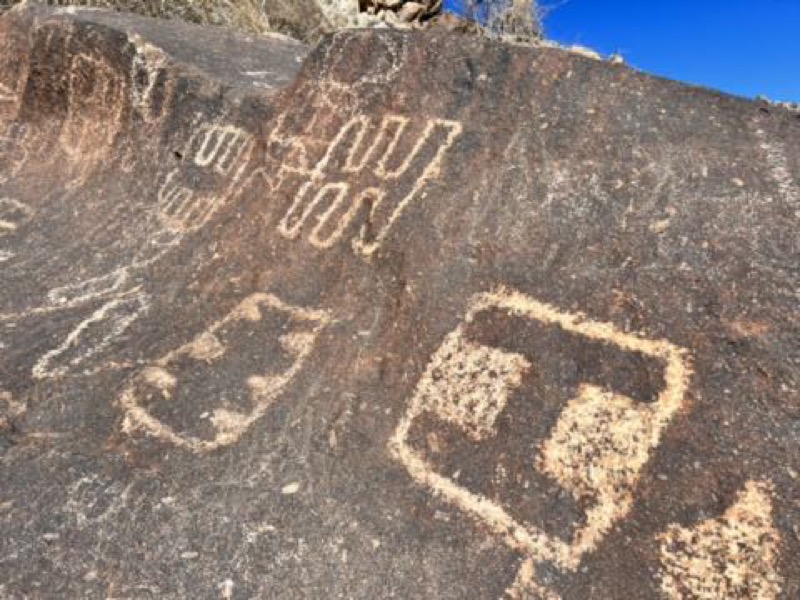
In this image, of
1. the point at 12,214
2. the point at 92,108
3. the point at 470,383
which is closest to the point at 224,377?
the point at 470,383

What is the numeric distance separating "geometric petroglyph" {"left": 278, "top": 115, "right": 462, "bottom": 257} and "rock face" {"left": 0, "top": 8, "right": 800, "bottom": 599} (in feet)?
0.04

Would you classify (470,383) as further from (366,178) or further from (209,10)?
(209,10)

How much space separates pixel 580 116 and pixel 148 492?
6.52 ft

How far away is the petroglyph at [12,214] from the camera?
4.16 metres

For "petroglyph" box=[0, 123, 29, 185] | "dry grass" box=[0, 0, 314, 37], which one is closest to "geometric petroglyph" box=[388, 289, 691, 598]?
"petroglyph" box=[0, 123, 29, 185]

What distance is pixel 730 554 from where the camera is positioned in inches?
68.2

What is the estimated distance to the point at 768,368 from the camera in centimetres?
195

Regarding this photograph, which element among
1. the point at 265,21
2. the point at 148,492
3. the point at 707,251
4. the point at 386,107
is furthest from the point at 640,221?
the point at 265,21

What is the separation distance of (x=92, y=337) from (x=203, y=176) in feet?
3.95

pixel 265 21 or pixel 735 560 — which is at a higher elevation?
pixel 265 21

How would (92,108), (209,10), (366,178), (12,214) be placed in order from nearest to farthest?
(366,178), (12,214), (92,108), (209,10)

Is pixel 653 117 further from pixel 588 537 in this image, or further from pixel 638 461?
pixel 588 537

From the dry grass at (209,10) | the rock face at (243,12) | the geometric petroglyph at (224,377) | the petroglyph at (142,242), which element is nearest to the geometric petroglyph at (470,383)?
the geometric petroglyph at (224,377)

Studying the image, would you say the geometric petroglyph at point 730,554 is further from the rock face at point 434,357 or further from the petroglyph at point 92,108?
the petroglyph at point 92,108
